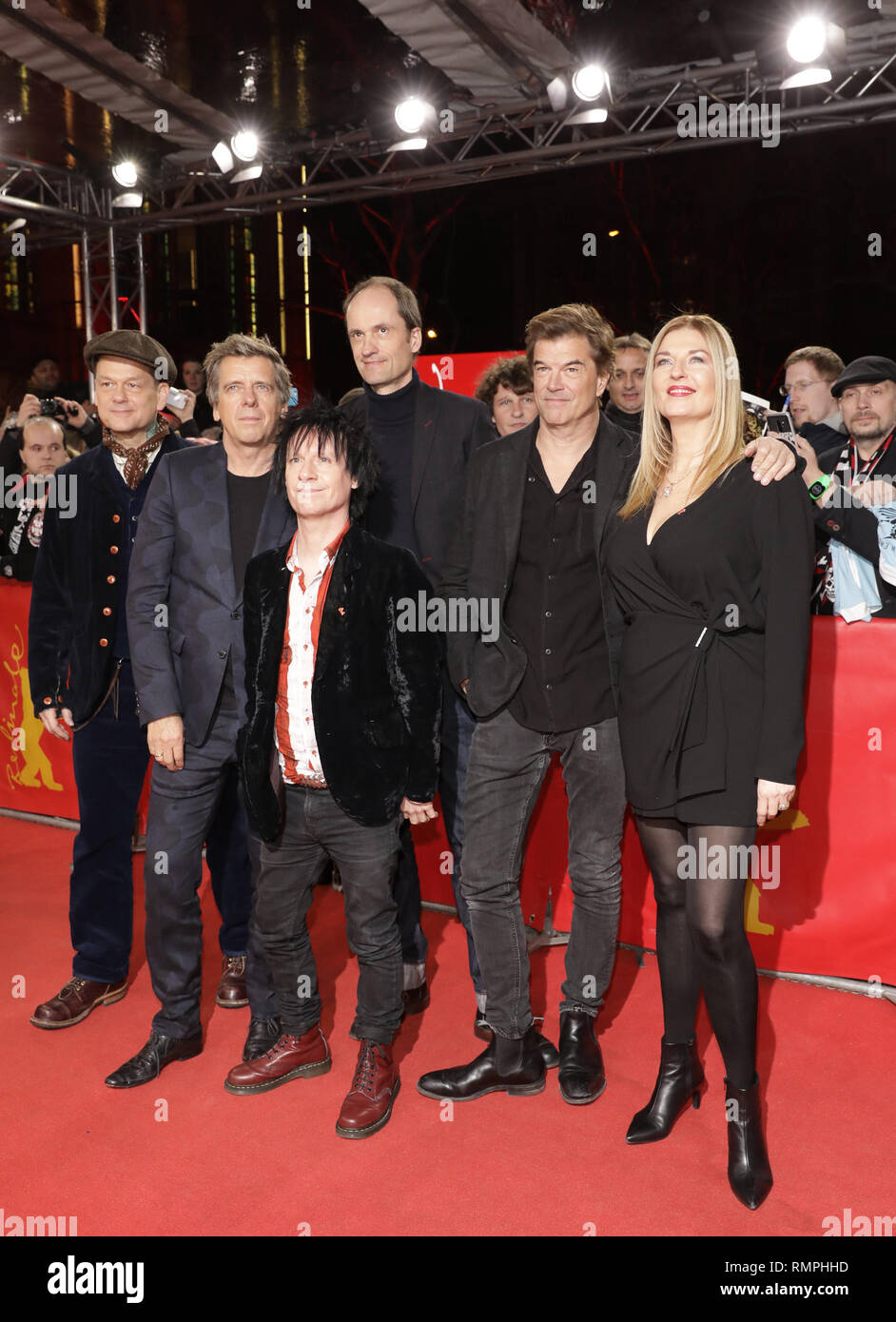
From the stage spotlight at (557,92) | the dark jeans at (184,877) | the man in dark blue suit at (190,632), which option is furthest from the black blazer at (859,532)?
the stage spotlight at (557,92)

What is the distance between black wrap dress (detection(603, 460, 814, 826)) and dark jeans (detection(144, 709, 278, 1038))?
1184 mm

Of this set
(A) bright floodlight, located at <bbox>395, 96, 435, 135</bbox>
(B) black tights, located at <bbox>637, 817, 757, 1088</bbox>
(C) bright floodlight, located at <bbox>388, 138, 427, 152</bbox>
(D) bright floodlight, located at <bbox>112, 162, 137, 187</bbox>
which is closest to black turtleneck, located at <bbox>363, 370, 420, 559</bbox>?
(B) black tights, located at <bbox>637, 817, 757, 1088</bbox>

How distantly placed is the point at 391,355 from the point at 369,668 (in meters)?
1.00

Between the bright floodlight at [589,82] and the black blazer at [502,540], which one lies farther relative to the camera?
the bright floodlight at [589,82]

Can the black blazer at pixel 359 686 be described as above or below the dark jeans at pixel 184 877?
above

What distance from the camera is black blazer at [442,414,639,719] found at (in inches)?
105

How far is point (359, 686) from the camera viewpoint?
8.68 ft

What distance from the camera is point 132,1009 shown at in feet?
11.1

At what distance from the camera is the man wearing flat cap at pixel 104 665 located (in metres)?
3.17

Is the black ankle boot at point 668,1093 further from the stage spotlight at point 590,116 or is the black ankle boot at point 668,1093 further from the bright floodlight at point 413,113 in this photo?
the bright floodlight at point 413,113

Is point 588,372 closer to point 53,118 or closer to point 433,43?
point 433,43

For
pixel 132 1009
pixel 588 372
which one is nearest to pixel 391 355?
pixel 588 372

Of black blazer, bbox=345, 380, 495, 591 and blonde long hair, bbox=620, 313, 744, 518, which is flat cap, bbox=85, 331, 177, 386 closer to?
black blazer, bbox=345, 380, 495, 591

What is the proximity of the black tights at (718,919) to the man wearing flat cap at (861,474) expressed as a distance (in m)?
1.47
